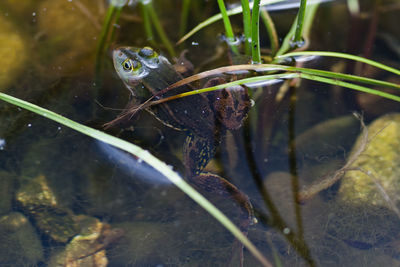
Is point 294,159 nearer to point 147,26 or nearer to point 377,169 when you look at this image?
point 377,169

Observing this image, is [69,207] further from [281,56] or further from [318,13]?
[318,13]

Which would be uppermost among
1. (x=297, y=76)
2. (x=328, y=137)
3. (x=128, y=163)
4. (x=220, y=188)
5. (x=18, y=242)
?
(x=297, y=76)

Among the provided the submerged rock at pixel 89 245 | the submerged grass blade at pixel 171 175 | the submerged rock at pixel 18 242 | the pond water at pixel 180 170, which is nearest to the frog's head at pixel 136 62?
the pond water at pixel 180 170

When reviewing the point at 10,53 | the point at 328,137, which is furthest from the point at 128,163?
the point at 328,137

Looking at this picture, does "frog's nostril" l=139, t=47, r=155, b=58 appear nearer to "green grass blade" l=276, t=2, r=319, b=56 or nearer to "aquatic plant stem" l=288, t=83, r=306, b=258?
"green grass blade" l=276, t=2, r=319, b=56

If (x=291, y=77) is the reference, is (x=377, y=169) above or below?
below

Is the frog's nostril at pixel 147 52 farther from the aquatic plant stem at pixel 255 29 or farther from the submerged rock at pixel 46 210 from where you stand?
the submerged rock at pixel 46 210
